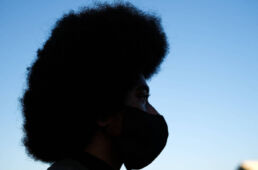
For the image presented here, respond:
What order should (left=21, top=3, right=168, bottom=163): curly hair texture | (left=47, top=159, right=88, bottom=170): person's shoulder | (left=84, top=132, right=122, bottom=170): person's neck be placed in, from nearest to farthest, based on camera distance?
(left=47, top=159, right=88, bottom=170): person's shoulder
(left=84, top=132, right=122, bottom=170): person's neck
(left=21, top=3, right=168, bottom=163): curly hair texture

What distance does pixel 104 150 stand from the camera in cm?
303

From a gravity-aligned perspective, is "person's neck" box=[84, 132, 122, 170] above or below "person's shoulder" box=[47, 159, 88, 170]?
above

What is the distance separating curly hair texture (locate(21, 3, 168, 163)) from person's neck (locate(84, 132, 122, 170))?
115 millimetres

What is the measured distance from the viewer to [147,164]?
3273mm

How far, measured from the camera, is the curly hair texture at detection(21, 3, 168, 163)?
340cm

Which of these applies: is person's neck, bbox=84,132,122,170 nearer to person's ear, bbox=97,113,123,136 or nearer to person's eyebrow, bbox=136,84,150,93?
person's ear, bbox=97,113,123,136

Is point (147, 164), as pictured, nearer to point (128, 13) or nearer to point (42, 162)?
point (42, 162)

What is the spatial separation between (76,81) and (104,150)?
2.92 feet

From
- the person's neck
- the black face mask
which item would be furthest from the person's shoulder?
the black face mask

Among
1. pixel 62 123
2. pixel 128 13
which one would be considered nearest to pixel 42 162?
pixel 62 123

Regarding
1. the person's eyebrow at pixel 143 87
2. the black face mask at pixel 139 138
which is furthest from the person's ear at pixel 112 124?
the person's eyebrow at pixel 143 87

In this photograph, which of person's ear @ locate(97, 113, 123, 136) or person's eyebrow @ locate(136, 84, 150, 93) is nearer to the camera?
person's ear @ locate(97, 113, 123, 136)

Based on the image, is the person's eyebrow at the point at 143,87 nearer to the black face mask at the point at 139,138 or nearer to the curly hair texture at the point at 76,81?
the curly hair texture at the point at 76,81

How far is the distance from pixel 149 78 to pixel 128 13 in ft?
4.06
